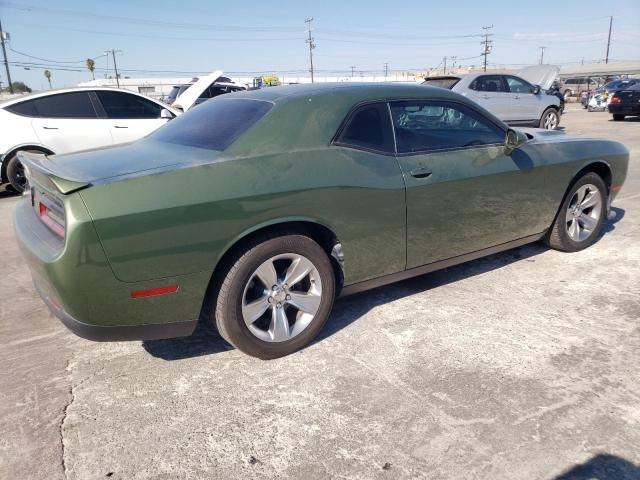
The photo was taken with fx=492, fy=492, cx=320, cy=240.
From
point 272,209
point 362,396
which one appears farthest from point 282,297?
point 362,396

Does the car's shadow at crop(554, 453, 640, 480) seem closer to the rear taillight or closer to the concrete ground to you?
the concrete ground

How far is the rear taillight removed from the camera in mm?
2396

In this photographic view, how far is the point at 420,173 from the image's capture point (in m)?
3.21

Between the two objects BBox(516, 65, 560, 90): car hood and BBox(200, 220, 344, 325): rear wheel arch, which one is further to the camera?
BBox(516, 65, 560, 90): car hood

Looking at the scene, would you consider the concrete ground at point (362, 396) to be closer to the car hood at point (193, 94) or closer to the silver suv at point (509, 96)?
the car hood at point (193, 94)

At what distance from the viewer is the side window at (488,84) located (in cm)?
1153

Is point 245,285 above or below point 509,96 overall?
below

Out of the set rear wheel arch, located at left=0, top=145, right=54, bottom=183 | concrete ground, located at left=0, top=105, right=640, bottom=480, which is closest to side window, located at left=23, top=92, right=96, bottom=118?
rear wheel arch, located at left=0, top=145, right=54, bottom=183

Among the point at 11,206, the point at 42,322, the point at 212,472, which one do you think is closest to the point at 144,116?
the point at 11,206

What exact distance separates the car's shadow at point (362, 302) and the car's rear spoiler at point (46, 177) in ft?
3.80

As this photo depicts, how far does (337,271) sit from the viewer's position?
3.09m

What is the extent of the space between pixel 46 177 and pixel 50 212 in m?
0.20

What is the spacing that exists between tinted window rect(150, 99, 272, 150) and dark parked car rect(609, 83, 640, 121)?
55.4 ft

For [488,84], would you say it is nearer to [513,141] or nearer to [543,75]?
[543,75]
